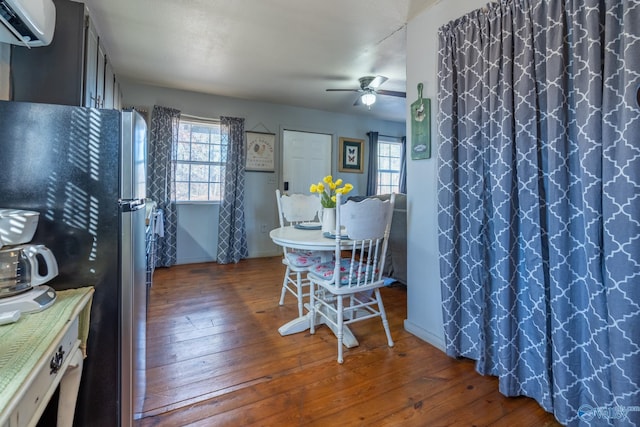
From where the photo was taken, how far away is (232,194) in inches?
165

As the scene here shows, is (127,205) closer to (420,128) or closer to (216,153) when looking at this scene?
(420,128)

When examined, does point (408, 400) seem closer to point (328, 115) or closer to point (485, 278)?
point (485, 278)

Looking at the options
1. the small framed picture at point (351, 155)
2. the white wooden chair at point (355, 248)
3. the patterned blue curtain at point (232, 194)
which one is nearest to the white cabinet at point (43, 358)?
the white wooden chair at point (355, 248)

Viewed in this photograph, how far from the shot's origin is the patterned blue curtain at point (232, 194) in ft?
13.6

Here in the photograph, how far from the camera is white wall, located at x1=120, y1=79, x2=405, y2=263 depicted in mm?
3945

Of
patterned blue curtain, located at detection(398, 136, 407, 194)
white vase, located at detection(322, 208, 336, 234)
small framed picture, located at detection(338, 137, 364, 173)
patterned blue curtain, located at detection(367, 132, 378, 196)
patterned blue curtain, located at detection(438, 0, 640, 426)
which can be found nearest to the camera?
patterned blue curtain, located at detection(438, 0, 640, 426)

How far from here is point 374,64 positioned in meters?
3.17

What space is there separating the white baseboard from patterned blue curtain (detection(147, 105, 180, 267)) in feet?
10.4

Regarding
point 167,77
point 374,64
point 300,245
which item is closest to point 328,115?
point 374,64

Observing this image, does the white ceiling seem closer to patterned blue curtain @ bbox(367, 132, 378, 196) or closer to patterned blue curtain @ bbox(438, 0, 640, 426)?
patterned blue curtain @ bbox(438, 0, 640, 426)

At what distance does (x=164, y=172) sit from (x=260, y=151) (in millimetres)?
1362

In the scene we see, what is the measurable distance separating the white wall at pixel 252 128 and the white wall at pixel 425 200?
2733 millimetres

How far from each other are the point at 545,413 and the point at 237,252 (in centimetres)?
364

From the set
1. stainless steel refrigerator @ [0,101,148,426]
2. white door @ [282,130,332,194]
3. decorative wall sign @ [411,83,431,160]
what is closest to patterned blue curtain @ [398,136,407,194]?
white door @ [282,130,332,194]
